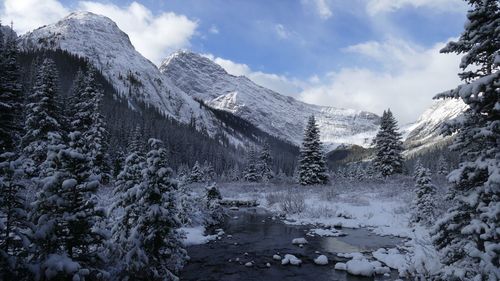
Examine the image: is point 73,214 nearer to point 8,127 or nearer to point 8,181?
point 8,181

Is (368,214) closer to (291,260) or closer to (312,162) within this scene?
(291,260)

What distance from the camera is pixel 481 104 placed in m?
7.47

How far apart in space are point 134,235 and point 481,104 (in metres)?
8.45

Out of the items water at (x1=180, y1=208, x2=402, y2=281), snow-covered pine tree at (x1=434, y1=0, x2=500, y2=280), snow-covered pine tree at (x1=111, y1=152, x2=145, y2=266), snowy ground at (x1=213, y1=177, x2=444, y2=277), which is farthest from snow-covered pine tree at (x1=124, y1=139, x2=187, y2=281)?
snowy ground at (x1=213, y1=177, x2=444, y2=277)

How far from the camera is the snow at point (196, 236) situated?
17922mm

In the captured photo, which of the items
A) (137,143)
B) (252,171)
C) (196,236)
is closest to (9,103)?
(137,143)

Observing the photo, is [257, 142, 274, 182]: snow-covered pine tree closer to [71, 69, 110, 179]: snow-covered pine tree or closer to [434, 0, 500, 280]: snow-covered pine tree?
[71, 69, 110, 179]: snow-covered pine tree

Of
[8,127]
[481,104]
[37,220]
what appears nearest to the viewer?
[37,220]

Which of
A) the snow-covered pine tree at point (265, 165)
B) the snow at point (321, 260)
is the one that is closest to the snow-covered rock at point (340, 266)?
the snow at point (321, 260)

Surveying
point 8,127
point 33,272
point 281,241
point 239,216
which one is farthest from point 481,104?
point 8,127

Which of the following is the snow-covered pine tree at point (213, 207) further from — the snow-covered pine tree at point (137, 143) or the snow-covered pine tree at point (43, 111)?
the snow-covered pine tree at point (43, 111)

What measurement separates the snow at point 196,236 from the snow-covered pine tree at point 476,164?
12.5m

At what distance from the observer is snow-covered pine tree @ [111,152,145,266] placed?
8406 mm

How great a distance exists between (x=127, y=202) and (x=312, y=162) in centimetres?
3773
